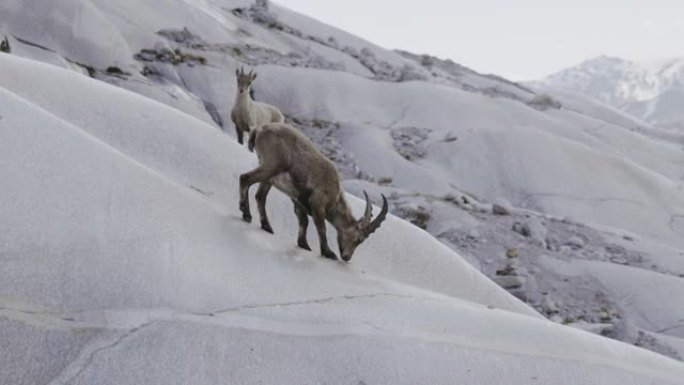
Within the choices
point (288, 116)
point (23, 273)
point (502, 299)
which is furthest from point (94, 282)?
point (288, 116)

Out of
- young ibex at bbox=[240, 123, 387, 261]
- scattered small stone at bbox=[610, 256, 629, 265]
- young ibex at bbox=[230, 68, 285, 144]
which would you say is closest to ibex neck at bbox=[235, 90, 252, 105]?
young ibex at bbox=[230, 68, 285, 144]

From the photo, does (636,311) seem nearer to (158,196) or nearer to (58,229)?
(158,196)

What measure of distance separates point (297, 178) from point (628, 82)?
130 m

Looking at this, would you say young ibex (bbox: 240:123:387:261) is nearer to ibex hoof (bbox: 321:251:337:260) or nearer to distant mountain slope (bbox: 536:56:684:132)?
ibex hoof (bbox: 321:251:337:260)

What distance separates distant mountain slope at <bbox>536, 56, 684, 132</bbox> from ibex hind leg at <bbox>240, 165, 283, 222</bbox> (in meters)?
98.4

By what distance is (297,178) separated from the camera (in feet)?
25.0

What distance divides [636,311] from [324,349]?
30.7ft

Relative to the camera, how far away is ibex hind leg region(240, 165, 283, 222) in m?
7.52

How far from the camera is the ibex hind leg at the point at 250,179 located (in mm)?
7520

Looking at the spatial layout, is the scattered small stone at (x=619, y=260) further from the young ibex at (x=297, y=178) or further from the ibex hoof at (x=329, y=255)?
the ibex hoof at (x=329, y=255)

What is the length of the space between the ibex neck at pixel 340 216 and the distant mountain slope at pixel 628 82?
321ft

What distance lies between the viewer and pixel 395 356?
19.4 ft

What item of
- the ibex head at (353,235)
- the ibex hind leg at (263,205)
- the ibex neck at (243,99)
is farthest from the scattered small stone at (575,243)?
the ibex hind leg at (263,205)

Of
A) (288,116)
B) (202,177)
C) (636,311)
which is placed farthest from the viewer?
(288,116)
